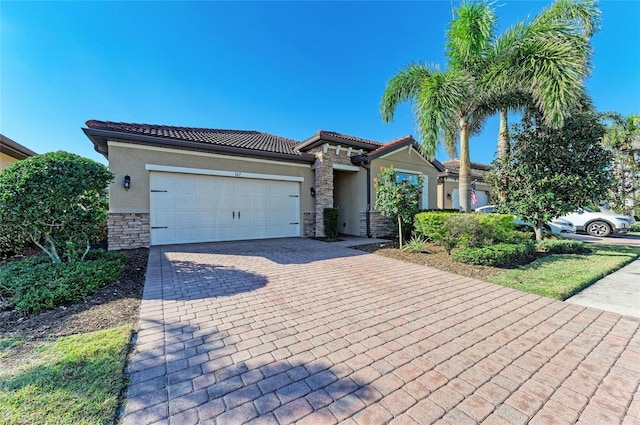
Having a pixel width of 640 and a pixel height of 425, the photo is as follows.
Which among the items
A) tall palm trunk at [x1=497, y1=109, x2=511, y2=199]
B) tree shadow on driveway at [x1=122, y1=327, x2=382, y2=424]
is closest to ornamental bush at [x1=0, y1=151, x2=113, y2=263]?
tree shadow on driveway at [x1=122, y1=327, x2=382, y2=424]

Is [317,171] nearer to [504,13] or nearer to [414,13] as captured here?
[414,13]

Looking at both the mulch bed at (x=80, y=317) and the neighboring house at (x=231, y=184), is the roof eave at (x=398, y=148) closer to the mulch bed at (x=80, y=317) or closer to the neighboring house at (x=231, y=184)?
the neighboring house at (x=231, y=184)

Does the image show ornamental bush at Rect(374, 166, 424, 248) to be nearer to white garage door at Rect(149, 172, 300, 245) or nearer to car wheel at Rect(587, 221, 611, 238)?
white garage door at Rect(149, 172, 300, 245)

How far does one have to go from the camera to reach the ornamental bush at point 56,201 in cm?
454

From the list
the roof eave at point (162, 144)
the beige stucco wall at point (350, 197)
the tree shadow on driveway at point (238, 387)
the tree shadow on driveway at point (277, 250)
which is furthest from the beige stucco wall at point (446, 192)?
the tree shadow on driveway at point (238, 387)

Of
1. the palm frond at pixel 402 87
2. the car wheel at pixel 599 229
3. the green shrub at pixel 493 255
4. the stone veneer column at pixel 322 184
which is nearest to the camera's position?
the green shrub at pixel 493 255

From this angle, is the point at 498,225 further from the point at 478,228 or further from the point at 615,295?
the point at 615,295

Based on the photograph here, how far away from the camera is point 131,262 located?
20.7 ft

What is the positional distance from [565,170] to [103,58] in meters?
14.7

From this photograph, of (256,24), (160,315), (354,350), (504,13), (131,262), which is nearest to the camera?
(354,350)

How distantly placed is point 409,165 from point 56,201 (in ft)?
41.2

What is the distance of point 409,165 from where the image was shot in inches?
503

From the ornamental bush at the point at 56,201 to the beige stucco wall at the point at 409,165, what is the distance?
9.15 meters

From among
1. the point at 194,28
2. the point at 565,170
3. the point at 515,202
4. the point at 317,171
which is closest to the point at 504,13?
the point at 565,170
